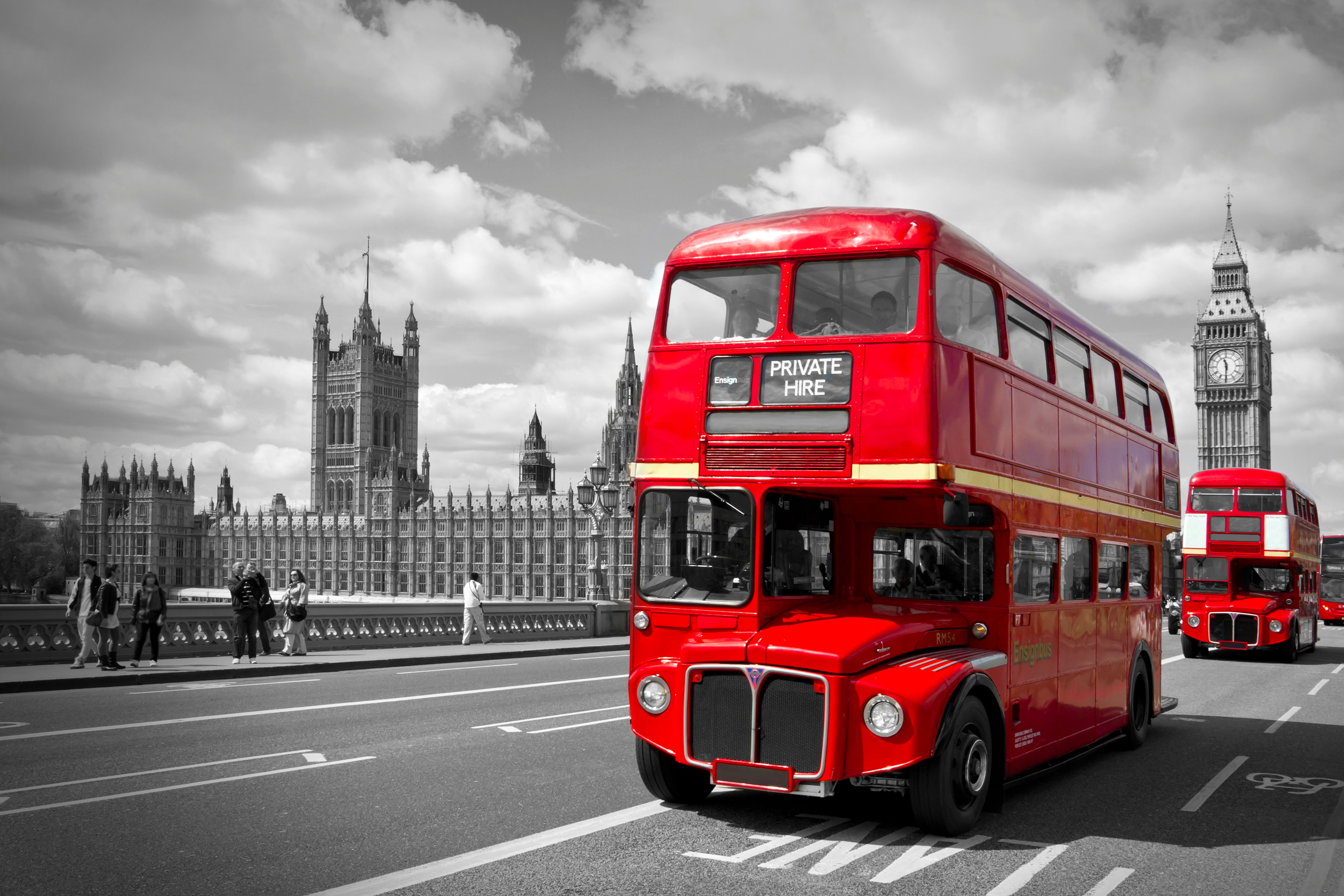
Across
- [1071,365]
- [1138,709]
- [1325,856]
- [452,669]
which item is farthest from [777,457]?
[452,669]

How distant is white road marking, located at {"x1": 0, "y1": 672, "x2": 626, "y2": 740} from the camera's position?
1185cm

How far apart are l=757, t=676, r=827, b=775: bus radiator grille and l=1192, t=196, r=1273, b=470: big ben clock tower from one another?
479 feet

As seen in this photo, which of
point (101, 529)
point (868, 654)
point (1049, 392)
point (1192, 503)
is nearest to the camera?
point (868, 654)

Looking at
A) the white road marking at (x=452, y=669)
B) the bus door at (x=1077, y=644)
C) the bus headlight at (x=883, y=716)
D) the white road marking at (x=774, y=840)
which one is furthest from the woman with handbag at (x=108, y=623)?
the bus headlight at (x=883, y=716)

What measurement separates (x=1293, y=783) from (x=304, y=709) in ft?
36.5

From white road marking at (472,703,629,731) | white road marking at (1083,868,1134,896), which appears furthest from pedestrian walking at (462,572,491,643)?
white road marking at (1083,868,1134,896)

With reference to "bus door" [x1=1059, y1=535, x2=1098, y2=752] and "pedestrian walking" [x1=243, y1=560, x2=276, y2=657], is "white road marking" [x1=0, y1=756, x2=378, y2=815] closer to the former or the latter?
"bus door" [x1=1059, y1=535, x2=1098, y2=752]

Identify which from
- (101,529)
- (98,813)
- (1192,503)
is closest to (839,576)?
(98,813)

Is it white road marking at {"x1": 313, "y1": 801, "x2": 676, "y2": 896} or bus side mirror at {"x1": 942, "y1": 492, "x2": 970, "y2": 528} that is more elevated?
bus side mirror at {"x1": 942, "y1": 492, "x2": 970, "y2": 528}

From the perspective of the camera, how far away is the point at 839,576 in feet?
27.8

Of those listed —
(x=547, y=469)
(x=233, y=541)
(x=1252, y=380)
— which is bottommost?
(x=233, y=541)

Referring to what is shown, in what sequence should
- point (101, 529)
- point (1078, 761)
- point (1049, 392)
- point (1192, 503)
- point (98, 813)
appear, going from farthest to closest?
point (101, 529), point (1192, 503), point (1078, 761), point (1049, 392), point (98, 813)

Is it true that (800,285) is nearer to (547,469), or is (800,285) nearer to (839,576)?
(839,576)

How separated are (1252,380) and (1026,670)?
485ft
